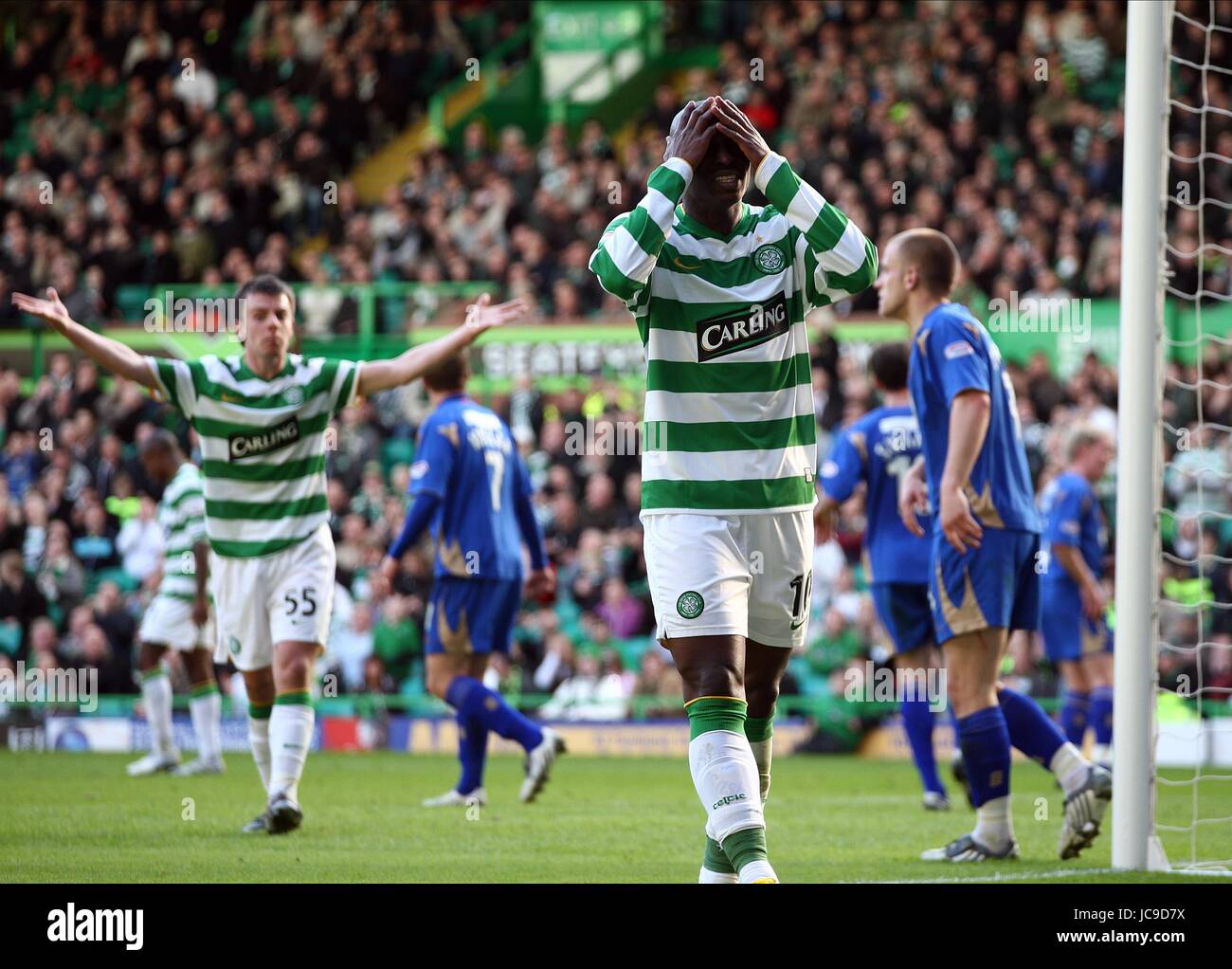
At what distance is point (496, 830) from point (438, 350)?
96.2 inches

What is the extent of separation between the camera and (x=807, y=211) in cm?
521

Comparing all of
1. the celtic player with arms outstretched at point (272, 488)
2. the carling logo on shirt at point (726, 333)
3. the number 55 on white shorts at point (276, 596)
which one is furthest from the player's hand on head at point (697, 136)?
the number 55 on white shorts at point (276, 596)

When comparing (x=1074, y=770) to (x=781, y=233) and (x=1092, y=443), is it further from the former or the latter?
(x=1092, y=443)

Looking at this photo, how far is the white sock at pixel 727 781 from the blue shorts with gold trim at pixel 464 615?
4.82 meters

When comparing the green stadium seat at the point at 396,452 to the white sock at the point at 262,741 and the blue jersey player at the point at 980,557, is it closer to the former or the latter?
the white sock at the point at 262,741

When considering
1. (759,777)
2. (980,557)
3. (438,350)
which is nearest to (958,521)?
(980,557)

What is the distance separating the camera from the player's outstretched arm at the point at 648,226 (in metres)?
5.07

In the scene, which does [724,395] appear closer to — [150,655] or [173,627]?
[173,627]

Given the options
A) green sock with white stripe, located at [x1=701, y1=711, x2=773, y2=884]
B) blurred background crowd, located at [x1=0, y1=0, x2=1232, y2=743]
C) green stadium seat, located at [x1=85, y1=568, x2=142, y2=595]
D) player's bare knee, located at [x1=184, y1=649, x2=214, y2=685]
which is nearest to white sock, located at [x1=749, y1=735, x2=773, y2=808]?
green sock with white stripe, located at [x1=701, y1=711, x2=773, y2=884]

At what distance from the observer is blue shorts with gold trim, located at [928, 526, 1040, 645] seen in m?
6.91

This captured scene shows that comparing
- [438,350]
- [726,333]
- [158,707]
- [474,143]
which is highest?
[474,143]

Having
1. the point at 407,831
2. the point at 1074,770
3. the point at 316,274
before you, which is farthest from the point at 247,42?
the point at 1074,770

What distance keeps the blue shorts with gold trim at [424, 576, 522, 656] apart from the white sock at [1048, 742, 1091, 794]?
3630 mm
